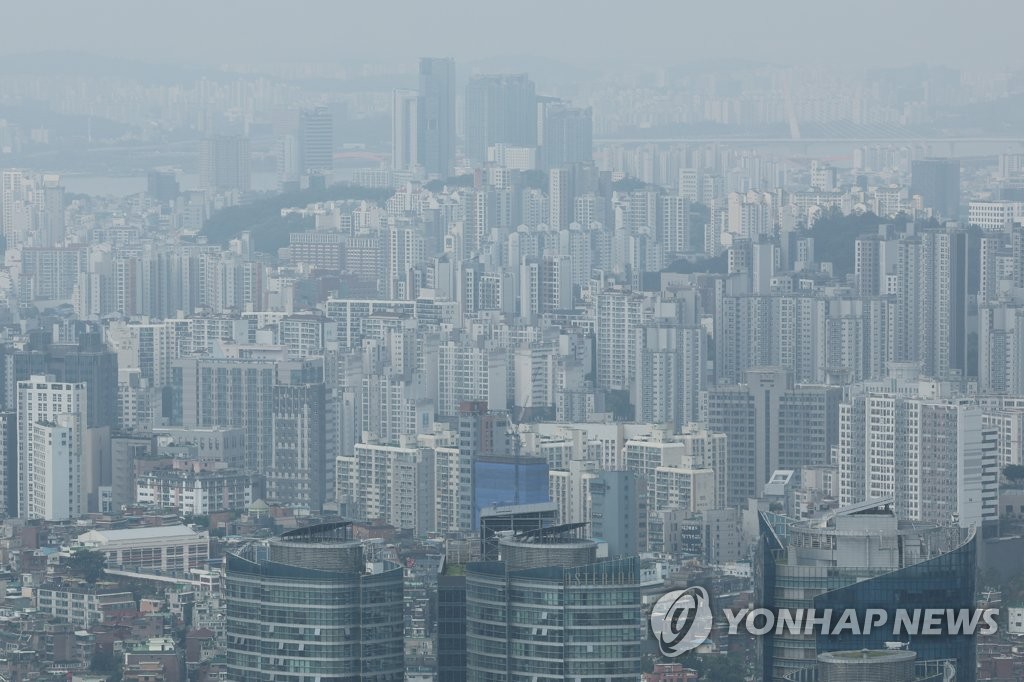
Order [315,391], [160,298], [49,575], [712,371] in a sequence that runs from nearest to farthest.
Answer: [49,575]
[315,391]
[712,371]
[160,298]

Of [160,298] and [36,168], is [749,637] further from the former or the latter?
[36,168]

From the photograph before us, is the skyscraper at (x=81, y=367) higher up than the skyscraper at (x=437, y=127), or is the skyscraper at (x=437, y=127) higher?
the skyscraper at (x=437, y=127)

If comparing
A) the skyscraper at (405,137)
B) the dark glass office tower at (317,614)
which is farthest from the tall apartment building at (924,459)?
the skyscraper at (405,137)

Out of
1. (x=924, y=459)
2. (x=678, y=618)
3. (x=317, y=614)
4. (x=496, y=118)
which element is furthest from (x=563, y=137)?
(x=678, y=618)

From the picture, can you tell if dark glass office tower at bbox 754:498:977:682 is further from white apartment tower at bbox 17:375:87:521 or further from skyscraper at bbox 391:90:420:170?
skyscraper at bbox 391:90:420:170

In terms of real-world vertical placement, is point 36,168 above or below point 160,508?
above

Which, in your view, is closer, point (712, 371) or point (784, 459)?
point (784, 459)

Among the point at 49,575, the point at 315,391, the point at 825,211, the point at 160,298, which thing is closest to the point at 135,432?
the point at 315,391

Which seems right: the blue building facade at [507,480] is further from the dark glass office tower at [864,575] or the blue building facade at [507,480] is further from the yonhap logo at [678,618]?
the dark glass office tower at [864,575]
